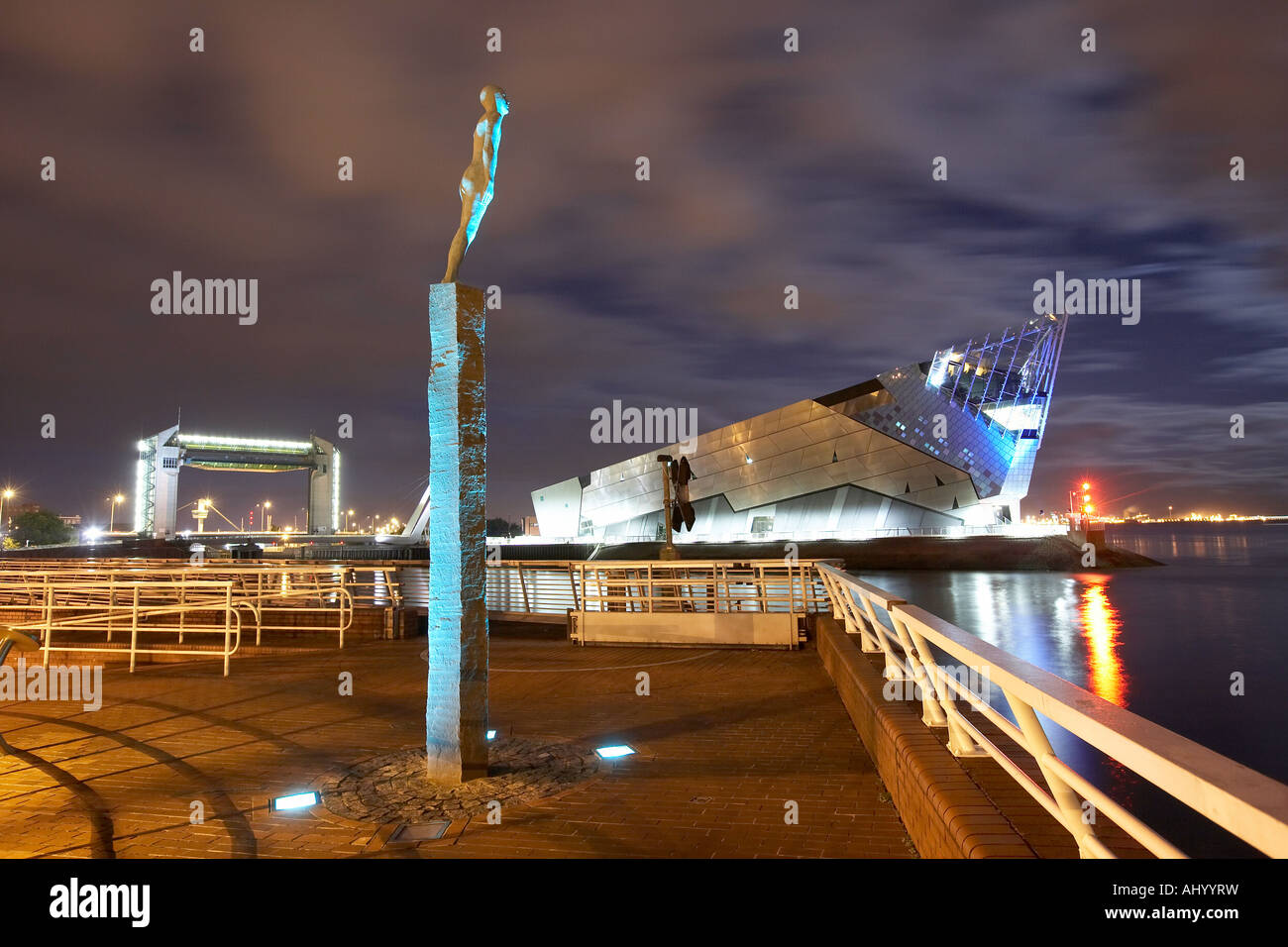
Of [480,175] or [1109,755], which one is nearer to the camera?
[1109,755]

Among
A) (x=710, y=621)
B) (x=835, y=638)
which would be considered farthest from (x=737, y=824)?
(x=710, y=621)

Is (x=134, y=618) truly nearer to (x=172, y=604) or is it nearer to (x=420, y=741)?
(x=172, y=604)

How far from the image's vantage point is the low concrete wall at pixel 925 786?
9.73 feet

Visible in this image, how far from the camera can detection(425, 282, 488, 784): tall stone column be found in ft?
16.9

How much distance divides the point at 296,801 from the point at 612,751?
7.24 feet

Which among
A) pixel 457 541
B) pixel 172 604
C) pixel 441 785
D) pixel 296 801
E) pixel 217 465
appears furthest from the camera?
pixel 217 465

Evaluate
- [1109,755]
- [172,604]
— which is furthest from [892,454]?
[1109,755]

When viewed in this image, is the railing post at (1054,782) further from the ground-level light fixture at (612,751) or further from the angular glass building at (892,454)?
the angular glass building at (892,454)

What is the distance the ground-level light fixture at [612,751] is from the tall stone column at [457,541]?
3.16ft

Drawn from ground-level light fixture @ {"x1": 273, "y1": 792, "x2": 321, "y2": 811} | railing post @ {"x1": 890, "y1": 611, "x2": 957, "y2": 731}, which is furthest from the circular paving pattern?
railing post @ {"x1": 890, "y1": 611, "x2": 957, "y2": 731}

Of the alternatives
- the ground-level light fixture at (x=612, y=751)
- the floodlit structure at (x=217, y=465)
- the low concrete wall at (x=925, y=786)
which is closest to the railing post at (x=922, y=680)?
the low concrete wall at (x=925, y=786)

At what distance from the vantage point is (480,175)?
5676 mm

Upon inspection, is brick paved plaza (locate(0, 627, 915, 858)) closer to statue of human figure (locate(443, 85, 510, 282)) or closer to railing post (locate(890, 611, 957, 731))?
railing post (locate(890, 611, 957, 731))
